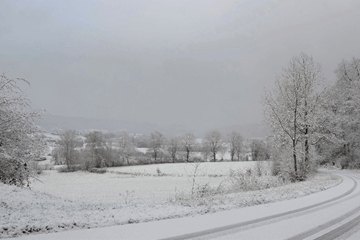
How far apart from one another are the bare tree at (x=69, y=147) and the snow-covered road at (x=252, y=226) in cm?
6699

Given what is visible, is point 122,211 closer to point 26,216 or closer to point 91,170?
point 26,216

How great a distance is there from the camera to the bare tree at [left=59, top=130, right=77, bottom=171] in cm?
6962

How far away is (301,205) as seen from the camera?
9.91 meters

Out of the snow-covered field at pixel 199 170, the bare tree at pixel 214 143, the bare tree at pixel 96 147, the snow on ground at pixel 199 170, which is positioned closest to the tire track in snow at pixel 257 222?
the snow on ground at pixel 199 170

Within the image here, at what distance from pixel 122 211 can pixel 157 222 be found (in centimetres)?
165

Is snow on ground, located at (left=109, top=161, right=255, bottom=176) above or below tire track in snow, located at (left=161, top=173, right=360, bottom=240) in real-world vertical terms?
below

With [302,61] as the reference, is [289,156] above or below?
below

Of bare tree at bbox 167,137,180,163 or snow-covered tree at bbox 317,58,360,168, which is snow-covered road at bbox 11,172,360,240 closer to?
snow-covered tree at bbox 317,58,360,168

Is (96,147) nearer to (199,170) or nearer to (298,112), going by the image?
(199,170)

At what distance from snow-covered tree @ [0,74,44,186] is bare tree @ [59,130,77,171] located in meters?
56.1

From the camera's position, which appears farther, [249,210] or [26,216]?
[249,210]

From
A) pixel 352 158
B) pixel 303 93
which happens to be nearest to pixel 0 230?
pixel 303 93

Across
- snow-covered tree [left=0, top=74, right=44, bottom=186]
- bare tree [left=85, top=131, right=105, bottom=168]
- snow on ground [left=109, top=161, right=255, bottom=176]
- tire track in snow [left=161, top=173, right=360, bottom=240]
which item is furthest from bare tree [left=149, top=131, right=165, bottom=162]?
tire track in snow [left=161, top=173, right=360, bottom=240]

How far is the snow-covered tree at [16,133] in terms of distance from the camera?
13.9 m
